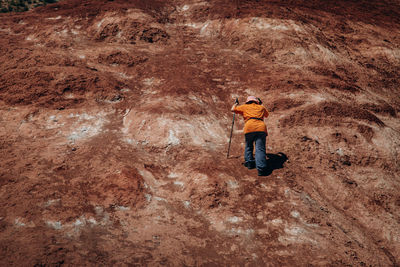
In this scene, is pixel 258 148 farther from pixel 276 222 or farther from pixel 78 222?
pixel 78 222

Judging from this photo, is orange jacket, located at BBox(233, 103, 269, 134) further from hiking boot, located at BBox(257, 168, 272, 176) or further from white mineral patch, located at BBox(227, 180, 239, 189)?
white mineral patch, located at BBox(227, 180, 239, 189)

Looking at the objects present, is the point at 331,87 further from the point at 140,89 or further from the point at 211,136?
the point at 140,89

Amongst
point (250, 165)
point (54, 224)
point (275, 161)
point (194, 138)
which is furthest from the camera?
point (194, 138)

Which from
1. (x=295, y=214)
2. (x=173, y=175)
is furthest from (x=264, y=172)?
(x=173, y=175)

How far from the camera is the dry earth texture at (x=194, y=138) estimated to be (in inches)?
175

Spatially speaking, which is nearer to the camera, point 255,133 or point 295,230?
point 295,230

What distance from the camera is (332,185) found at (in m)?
6.59

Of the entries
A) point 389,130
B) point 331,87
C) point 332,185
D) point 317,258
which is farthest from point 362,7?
point 317,258

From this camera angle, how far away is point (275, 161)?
278 inches

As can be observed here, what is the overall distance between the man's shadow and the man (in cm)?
17

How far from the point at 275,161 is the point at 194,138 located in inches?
94.1

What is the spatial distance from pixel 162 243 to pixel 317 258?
2.65m

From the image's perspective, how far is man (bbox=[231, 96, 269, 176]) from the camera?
626 centimetres

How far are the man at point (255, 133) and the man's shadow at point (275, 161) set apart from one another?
17 centimetres
